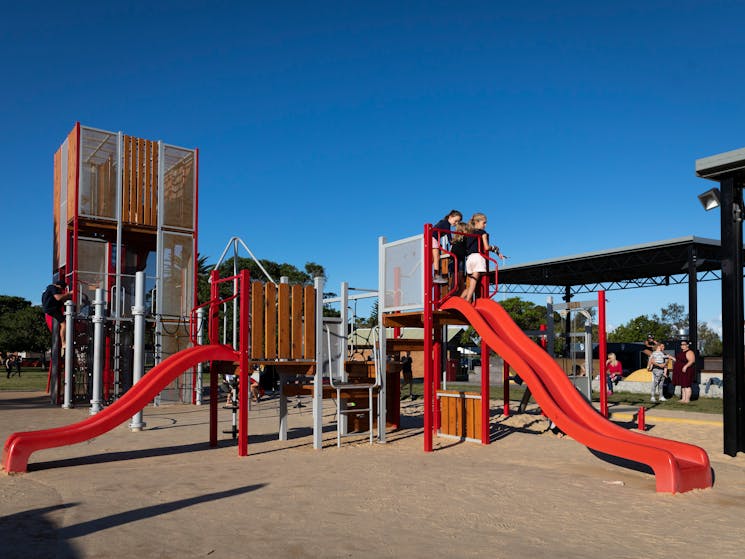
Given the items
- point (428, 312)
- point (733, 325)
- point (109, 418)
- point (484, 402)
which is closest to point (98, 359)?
point (109, 418)

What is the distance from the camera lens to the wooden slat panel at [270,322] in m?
11.4

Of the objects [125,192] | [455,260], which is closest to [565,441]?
[455,260]

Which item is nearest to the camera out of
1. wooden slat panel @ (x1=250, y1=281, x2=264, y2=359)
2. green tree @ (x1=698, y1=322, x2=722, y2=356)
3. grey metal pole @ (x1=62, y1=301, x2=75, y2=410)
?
wooden slat panel @ (x1=250, y1=281, x2=264, y2=359)

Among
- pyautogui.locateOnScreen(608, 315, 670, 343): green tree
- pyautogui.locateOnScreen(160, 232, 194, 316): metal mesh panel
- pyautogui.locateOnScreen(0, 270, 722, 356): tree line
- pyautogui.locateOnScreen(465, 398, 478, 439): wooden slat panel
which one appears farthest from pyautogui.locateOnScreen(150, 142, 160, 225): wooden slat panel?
pyautogui.locateOnScreen(608, 315, 670, 343): green tree

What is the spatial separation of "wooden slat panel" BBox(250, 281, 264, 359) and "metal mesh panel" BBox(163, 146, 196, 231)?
12.0 meters

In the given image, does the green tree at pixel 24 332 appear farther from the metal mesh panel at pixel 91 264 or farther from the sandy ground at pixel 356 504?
the sandy ground at pixel 356 504

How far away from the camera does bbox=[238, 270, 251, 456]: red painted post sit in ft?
35.4

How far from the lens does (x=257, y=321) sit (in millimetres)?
11336

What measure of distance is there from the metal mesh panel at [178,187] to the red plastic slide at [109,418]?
12205 mm

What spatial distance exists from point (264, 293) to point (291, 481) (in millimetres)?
3877

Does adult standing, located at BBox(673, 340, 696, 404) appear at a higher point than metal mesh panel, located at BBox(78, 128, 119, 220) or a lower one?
lower

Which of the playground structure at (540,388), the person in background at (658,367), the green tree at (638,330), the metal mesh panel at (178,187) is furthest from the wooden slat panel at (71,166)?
the green tree at (638,330)

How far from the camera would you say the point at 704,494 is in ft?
26.1

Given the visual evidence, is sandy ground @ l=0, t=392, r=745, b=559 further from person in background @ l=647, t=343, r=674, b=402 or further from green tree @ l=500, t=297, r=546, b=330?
green tree @ l=500, t=297, r=546, b=330
